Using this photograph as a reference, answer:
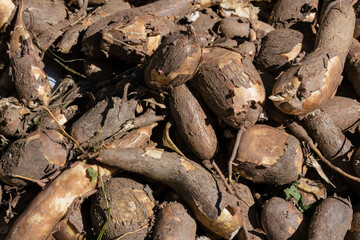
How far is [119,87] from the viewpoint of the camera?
3422 millimetres

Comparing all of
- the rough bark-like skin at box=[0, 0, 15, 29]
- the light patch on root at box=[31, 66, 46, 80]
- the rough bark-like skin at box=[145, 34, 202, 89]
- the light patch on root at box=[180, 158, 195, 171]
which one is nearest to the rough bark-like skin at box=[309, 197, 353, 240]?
the light patch on root at box=[180, 158, 195, 171]

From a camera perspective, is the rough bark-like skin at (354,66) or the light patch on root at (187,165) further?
the rough bark-like skin at (354,66)

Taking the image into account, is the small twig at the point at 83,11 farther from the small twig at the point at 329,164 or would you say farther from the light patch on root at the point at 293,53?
the small twig at the point at 329,164

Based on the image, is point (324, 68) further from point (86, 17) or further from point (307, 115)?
point (86, 17)

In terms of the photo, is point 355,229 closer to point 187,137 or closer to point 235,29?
point 187,137

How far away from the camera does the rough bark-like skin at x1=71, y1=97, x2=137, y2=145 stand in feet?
10.5

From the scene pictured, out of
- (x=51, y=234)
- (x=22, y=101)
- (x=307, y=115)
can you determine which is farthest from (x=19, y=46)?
(x=307, y=115)

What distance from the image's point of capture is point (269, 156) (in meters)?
3.07

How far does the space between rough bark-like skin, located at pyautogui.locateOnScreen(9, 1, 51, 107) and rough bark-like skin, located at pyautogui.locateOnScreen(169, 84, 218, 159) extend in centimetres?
132

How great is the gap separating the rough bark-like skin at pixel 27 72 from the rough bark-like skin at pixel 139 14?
52 cm

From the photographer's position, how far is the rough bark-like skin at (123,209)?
9.75 ft

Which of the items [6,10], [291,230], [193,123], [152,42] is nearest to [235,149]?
[193,123]

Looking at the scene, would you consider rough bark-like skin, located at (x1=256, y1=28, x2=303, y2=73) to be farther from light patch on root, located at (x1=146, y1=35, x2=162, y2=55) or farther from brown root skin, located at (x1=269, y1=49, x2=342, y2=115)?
light patch on root, located at (x1=146, y1=35, x2=162, y2=55)

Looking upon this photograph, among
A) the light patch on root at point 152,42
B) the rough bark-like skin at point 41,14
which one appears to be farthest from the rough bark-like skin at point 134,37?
the rough bark-like skin at point 41,14
